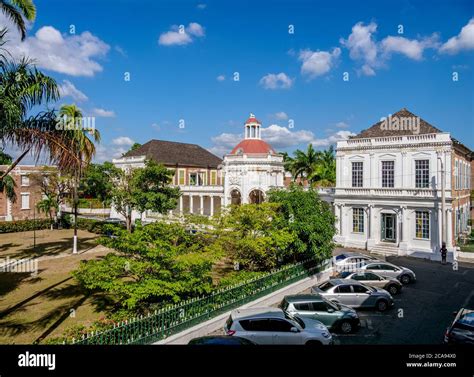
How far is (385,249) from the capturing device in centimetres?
2984

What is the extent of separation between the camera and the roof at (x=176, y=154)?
169 feet

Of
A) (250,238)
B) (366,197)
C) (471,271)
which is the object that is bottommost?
(471,271)

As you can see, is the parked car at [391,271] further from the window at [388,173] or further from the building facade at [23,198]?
the building facade at [23,198]

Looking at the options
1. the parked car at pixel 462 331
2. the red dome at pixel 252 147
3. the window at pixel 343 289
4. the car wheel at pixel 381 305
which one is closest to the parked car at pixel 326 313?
the window at pixel 343 289

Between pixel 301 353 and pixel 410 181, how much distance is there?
29008 mm

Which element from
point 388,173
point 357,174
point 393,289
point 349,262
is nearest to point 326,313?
point 393,289

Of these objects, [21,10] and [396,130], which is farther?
[396,130]

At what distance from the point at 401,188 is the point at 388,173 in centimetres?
187

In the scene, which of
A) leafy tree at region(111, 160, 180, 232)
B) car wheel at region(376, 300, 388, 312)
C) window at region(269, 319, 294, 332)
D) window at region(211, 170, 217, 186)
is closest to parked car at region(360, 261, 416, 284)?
car wheel at region(376, 300, 388, 312)

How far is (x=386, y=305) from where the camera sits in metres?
15.9

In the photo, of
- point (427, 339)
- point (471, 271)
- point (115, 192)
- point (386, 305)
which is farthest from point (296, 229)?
point (115, 192)

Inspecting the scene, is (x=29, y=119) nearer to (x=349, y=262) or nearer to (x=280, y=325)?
(x=280, y=325)

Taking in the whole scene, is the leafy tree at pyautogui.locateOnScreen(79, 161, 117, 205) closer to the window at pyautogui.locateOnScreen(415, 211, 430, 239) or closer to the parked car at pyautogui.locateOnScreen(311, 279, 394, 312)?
the parked car at pyautogui.locateOnScreen(311, 279, 394, 312)

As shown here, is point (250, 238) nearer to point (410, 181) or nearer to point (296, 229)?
point (296, 229)
